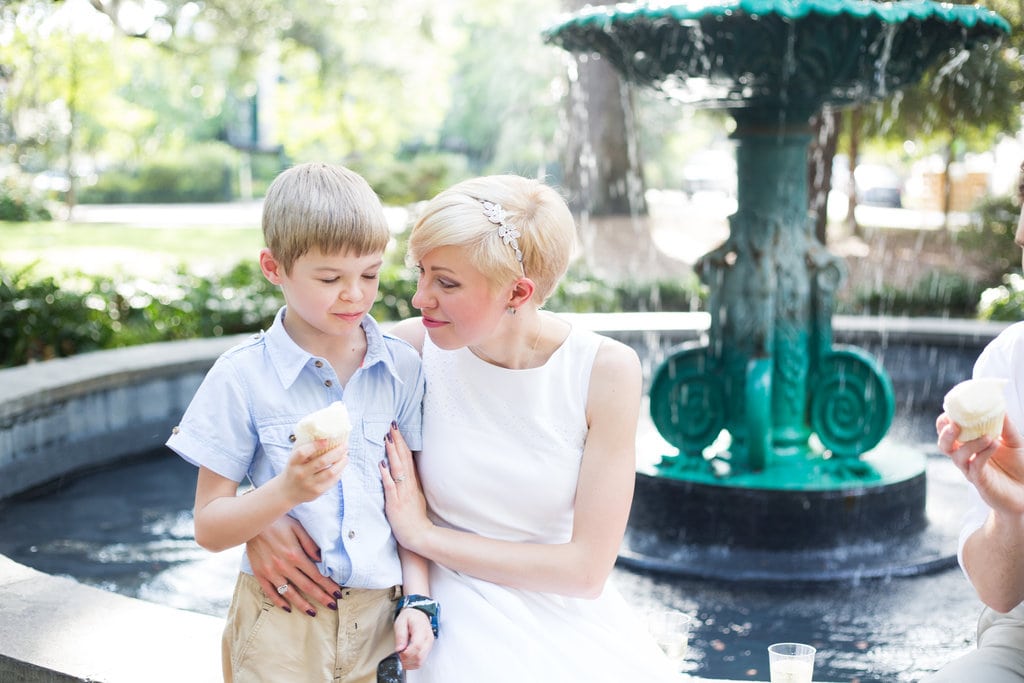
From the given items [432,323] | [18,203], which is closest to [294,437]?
[432,323]

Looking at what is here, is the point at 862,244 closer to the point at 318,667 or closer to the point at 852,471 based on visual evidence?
the point at 852,471

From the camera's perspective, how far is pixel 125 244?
22.9 m

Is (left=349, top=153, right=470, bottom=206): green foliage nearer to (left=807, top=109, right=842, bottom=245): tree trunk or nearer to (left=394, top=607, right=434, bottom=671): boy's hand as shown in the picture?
(left=807, top=109, right=842, bottom=245): tree trunk

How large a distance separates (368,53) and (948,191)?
42.0 feet

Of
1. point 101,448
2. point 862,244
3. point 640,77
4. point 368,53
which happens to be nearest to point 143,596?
point 101,448

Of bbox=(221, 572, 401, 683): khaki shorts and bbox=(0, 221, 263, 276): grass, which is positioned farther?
bbox=(0, 221, 263, 276): grass

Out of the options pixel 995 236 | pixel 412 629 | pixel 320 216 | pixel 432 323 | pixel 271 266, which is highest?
pixel 320 216

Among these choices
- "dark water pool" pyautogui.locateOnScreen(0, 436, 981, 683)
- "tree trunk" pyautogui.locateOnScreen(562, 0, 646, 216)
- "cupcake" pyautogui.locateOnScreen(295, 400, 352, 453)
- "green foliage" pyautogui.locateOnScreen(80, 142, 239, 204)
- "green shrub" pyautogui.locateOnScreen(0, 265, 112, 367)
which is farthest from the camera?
"green foliage" pyautogui.locateOnScreen(80, 142, 239, 204)

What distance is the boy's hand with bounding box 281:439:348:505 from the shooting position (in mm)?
2053

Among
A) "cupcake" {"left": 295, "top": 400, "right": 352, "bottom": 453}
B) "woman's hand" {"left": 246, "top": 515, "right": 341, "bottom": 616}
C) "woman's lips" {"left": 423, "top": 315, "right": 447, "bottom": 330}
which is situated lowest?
"woman's hand" {"left": 246, "top": 515, "right": 341, "bottom": 616}

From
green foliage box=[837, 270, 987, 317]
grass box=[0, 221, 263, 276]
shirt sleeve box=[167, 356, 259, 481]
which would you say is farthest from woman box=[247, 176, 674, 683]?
grass box=[0, 221, 263, 276]

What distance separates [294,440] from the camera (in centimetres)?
233

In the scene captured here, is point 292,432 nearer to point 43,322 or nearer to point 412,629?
point 412,629

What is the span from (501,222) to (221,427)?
0.69 metres
